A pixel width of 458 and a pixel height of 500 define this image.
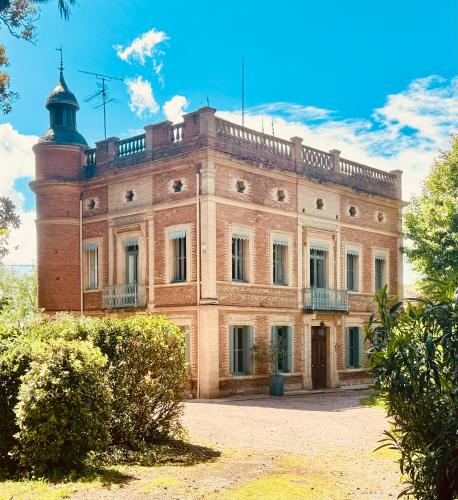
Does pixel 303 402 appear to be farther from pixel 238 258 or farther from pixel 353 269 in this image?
pixel 353 269

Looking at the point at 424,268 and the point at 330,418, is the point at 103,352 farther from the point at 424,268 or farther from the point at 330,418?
the point at 424,268

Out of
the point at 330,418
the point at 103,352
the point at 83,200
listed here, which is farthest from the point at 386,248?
the point at 103,352

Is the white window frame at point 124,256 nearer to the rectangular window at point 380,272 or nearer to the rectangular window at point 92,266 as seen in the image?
the rectangular window at point 92,266

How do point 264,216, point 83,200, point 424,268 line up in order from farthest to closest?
point 424,268, point 83,200, point 264,216

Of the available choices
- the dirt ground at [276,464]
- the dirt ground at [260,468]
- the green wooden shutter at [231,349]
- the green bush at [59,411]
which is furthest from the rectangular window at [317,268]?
the green bush at [59,411]

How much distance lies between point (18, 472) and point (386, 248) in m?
23.9

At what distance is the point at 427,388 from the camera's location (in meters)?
6.42

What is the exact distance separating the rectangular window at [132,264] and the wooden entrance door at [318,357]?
288 inches

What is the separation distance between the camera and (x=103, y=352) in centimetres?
1138

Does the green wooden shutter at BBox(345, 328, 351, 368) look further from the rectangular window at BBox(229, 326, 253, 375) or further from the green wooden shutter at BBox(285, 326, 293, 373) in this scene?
the rectangular window at BBox(229, 326, 253, 375)

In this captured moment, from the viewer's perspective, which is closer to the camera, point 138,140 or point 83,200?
point 138,140

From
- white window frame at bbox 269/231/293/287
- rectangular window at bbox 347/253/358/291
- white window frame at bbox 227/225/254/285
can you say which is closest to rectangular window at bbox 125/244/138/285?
white window frame at bbox 227/225/254/285

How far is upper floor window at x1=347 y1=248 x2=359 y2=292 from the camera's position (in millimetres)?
28875

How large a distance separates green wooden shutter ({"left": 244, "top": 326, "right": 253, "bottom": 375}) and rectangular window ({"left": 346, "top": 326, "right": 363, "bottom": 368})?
20.4 feet
